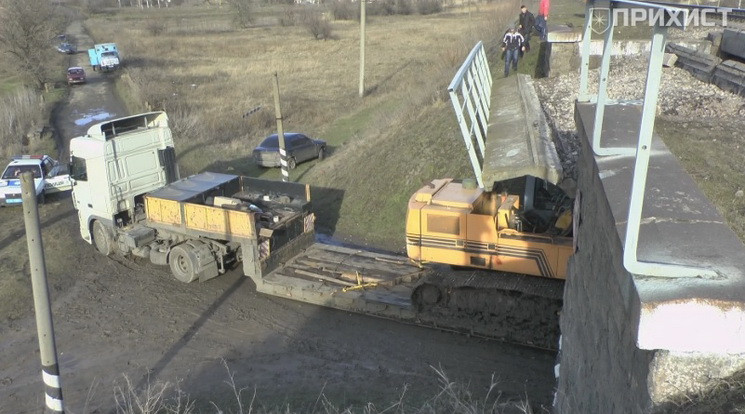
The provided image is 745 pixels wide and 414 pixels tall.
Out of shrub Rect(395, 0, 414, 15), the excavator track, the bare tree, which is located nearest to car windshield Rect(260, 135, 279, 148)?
the excavator track

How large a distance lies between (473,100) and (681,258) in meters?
9.91

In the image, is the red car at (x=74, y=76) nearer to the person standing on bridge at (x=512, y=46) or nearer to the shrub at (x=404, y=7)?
the person standing on bridge at (x=512, y=46)

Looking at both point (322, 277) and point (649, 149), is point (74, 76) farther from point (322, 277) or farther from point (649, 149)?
point (649, 149)

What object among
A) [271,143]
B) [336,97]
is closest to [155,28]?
[336,97]

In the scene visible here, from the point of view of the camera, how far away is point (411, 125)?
20.0m

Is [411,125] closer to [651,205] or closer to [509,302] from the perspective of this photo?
[509,302]

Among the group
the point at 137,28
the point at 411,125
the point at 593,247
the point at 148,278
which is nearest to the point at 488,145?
the point at 593,247

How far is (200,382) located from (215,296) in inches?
127

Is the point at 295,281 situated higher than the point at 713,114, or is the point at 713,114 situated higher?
the point at 713,114

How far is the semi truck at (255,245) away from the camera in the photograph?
10.5 m

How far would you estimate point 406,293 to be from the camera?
1150 centimetres

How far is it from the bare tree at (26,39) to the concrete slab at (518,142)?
34.6 metres

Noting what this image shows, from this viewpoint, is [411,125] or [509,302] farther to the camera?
[411,125]

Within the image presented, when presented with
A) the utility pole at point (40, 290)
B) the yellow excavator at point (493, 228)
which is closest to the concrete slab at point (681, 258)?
the yellow excavator at point (493, 228)
